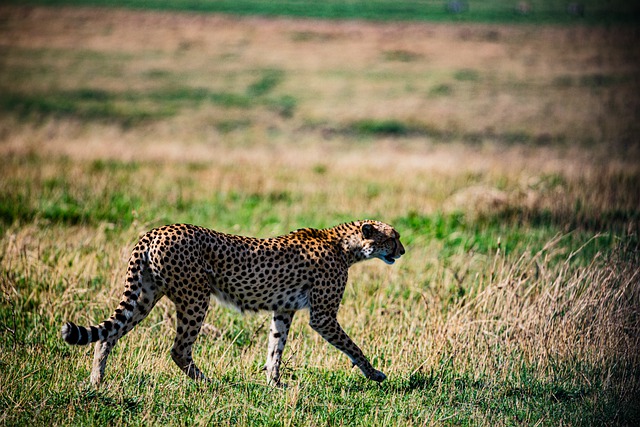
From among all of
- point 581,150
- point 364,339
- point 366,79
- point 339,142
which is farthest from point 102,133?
point 364,339

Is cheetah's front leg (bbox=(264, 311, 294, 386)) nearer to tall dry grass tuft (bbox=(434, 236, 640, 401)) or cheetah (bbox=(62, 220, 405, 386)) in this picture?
cheetah (bbox=(62, 220, 405, 386))

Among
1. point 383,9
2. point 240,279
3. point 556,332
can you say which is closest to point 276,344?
point 240,279

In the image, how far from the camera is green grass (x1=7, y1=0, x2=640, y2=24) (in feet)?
189

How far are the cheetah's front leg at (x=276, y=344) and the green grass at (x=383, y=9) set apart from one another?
52.5 m

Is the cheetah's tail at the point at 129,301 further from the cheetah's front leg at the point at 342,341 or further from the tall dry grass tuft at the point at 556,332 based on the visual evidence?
the tall dry grass tuft at the point at 556,332

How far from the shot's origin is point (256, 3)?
203ft

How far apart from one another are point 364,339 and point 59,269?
3294 mm

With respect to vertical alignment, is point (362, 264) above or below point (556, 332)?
below

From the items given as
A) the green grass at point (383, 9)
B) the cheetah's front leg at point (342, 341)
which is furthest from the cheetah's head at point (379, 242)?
the green grass at point (383, 9)

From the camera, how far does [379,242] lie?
24.3 ft

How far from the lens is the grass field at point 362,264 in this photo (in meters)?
6.60

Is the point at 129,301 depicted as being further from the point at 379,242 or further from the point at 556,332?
the point at 556,332

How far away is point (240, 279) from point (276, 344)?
66 centimetres

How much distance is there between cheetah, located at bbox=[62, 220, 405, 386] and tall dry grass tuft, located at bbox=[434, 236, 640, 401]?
1045mm
